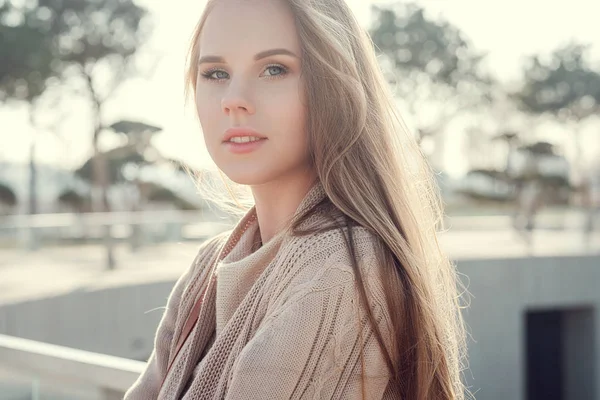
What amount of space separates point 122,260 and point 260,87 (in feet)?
37.5

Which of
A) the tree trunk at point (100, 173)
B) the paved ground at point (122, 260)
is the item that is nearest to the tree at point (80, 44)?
the tree trunk at point (100, 173)

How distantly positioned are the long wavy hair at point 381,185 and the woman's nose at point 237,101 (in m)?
0.12

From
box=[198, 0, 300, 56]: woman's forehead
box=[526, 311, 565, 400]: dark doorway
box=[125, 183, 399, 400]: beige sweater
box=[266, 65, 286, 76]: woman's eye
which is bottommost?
box=[526, 311, 565, 400]: dark doorway

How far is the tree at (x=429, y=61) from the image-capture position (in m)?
24.0

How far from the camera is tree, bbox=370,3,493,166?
24.0 metres

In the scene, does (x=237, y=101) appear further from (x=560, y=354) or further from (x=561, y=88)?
(x=561, y=88)

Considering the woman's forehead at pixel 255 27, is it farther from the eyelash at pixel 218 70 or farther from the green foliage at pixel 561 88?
the green foliage at pixel 561 88

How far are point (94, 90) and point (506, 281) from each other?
10.9 meters

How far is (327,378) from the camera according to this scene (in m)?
1.31

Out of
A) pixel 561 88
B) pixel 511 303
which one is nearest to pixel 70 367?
pixel 511 303

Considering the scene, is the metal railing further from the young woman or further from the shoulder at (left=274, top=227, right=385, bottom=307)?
the shoulder at (left=274, top=227, right=385, bottom=307)

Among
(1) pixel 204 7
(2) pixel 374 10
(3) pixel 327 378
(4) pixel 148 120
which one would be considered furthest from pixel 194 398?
(2) pixel 374 10

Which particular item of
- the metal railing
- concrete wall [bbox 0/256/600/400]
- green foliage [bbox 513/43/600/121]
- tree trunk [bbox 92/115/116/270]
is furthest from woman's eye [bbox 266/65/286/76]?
green foliage [bbox 513/43/600/121]

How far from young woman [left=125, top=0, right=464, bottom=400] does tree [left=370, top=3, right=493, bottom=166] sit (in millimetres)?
22533
